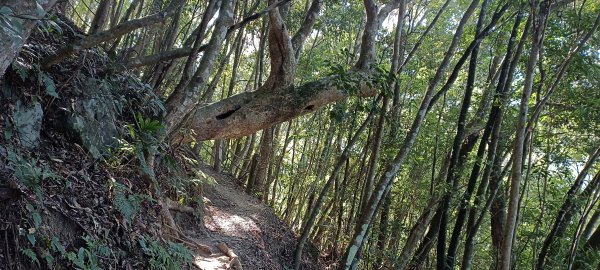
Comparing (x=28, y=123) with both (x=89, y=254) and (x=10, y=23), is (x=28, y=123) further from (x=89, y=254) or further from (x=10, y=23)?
(x=10, y=23)

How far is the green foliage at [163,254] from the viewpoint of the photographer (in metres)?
4.36

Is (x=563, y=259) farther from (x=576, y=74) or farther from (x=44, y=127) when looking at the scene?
(x=44, y=127)

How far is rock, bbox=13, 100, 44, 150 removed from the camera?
4.00 m

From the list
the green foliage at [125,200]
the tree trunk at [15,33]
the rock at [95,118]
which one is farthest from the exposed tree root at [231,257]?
the tree trunk at [15,33]

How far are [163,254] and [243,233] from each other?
12.0 feet

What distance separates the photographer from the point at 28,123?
162 inches

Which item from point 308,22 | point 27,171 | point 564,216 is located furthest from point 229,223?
point 564,216

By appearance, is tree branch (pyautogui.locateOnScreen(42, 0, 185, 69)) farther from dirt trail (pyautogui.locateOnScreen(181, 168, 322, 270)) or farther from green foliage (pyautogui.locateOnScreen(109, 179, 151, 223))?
dirt trail (pyautogui.locateOnScreen(181, 168, 322, 270))

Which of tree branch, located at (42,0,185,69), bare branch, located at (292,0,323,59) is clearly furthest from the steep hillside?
bare branch, located at (292,0,323,59)

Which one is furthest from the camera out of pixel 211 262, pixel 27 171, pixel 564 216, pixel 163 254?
pixel 564 216

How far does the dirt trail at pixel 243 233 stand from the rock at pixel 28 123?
2.43 m

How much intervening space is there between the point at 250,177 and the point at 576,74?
23.1 ft

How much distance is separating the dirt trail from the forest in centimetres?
5

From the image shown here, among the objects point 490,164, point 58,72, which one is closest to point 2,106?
point 58,72
